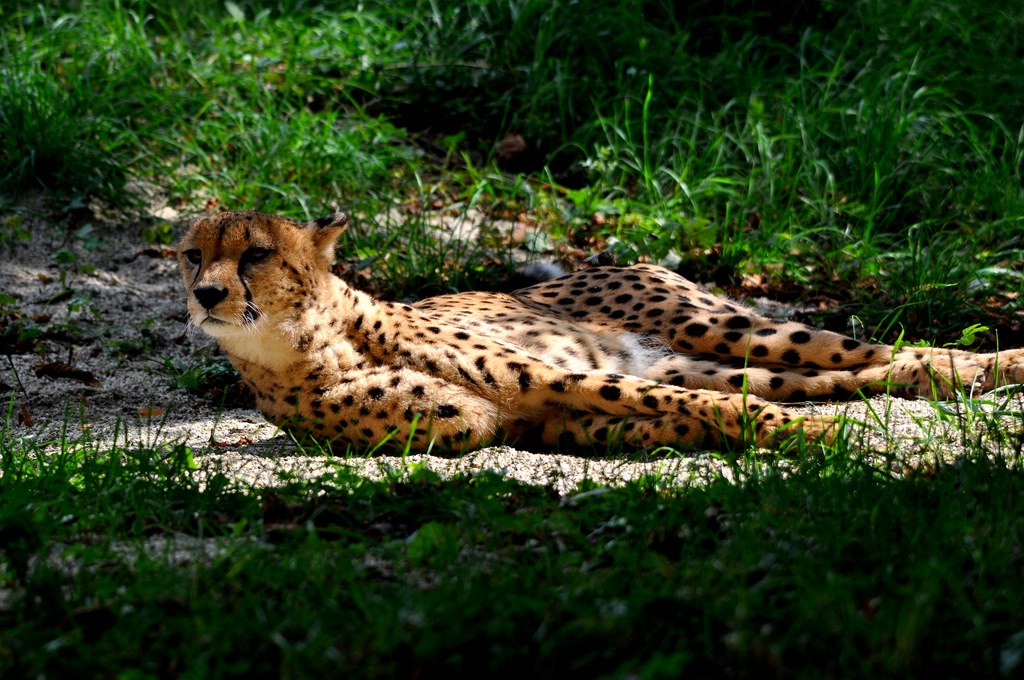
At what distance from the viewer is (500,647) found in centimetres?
215

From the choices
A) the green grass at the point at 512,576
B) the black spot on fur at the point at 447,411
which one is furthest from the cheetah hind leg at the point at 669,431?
the green grass at the point at 512,576

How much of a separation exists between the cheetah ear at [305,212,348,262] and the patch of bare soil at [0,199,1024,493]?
2.29 feet

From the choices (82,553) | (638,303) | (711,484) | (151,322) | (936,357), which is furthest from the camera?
(151,322)

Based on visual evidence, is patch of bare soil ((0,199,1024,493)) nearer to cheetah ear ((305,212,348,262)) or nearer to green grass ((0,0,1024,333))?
green grass ((0,0,1024,333))

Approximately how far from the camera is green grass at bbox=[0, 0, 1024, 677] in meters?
2.21

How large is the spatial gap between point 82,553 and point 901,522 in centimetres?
189

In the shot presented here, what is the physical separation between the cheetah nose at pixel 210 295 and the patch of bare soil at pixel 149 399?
33 centimetres

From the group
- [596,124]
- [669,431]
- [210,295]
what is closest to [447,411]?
[669,431]

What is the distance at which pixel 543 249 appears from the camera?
6.20m

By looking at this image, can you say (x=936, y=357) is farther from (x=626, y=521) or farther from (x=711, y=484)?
(x=626, y=521)

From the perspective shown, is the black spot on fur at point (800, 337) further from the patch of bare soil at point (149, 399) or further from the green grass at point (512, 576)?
the green grass at point (512, 576)

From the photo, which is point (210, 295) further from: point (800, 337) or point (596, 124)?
point (596, 124)

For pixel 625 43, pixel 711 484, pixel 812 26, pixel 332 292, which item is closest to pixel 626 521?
pixel 711 484

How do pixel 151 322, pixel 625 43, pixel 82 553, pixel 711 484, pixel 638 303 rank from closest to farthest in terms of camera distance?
pixel 82 553 → pixel 711 484 → pixel 638 303 → pixel 151 322 → pixel 625 43
